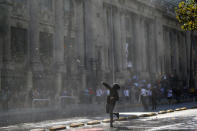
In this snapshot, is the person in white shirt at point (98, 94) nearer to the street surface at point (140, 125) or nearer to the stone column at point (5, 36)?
the stone column at point (5, 36)

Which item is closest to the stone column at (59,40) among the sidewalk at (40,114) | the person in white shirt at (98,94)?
the person in white shirt at (98,94)

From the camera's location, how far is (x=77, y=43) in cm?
3997

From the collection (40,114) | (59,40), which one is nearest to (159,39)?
(59,40)

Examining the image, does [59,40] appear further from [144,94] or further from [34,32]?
[144,94]

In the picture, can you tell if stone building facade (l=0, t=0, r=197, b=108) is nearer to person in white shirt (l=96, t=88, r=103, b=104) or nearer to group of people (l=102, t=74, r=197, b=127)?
group of people (l=102, t=74, r=197, b=127)

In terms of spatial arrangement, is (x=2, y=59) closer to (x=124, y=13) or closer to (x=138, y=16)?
(x=124, y=13)

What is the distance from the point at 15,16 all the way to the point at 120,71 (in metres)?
19.0

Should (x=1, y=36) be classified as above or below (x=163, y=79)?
above

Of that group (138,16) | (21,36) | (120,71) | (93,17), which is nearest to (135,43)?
(138,16)

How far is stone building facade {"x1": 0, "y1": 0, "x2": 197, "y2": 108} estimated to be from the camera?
30.7 m

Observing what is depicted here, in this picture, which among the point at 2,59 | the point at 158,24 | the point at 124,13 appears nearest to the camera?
the point at 2,59

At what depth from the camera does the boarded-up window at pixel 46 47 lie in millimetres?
34344

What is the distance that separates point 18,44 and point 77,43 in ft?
32.9

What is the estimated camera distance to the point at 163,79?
49000 millimetres
